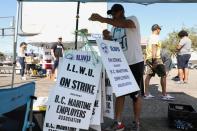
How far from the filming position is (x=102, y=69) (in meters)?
5.62

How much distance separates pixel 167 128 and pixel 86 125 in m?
1.85

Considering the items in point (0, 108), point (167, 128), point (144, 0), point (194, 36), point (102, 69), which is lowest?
point (167, 128)

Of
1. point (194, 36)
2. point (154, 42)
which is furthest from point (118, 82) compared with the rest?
point (194, 36)

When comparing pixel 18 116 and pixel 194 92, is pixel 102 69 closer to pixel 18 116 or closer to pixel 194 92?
pixel 18 116

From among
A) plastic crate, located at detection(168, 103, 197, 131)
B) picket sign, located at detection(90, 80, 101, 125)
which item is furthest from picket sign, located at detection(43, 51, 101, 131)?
plastic crate, located at detection(168, 103, 197, 131)

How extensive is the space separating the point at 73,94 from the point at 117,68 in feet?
2.37

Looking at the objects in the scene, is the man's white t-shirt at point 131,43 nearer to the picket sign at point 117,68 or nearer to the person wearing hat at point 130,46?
the person wearing hat at point 130,46

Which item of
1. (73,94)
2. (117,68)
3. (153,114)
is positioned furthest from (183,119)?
(73,94)

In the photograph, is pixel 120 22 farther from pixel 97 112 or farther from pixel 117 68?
pixel 97 112

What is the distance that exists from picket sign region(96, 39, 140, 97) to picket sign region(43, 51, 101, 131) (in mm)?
166

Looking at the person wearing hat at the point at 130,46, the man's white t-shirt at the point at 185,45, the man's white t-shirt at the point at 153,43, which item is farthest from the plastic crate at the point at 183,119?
the man's white t-shirt at the point at 185,45

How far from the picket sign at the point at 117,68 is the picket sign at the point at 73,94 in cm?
17

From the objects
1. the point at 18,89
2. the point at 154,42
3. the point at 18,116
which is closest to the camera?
the point at 18,89

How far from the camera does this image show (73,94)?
5.32m
